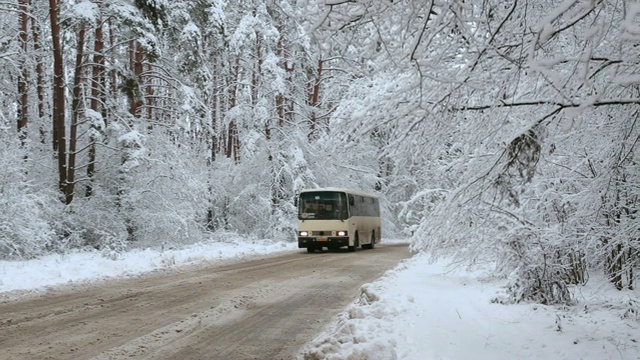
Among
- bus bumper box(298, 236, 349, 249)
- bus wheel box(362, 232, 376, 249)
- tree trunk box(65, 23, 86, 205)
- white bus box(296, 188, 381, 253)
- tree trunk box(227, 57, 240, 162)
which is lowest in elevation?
bus wheel box(362, 232, 376, 249)

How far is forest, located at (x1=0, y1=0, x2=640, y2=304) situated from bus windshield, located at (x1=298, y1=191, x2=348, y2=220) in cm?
302

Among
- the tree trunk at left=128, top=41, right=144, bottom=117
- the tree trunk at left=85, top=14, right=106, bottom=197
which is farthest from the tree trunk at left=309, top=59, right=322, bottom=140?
the tree trunk at left=85, top=14, right=106, bottom=197

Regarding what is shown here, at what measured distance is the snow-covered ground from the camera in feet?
18.0

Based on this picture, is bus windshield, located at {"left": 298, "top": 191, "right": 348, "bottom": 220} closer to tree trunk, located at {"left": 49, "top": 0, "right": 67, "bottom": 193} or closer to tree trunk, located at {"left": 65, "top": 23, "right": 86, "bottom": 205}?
tree trunk, located at {"left": 65, "top": 23, "right": 86, "bottom": 205}

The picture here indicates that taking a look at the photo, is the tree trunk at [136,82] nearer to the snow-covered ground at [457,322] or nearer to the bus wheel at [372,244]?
the snow-covered ground at [457,322]

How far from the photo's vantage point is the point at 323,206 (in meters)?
23.8

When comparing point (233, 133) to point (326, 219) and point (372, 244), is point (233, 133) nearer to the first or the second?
point (372, 244)

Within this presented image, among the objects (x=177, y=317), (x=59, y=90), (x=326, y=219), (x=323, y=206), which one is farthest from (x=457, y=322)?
(x=323, y=206)

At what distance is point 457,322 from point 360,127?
313cm

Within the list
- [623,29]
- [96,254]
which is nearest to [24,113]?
[96,254]

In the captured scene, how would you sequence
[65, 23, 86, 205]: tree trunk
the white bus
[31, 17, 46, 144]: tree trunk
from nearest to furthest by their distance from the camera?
[65, 23, 86, 205]: tree trunk
[31, 17, 46, 144]: tree trunk
the white bus

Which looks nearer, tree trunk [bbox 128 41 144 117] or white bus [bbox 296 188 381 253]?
tree trunk [bbox 128 41 144 117]

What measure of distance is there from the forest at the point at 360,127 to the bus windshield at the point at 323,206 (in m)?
3.02

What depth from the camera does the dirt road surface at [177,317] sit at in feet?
18.5
